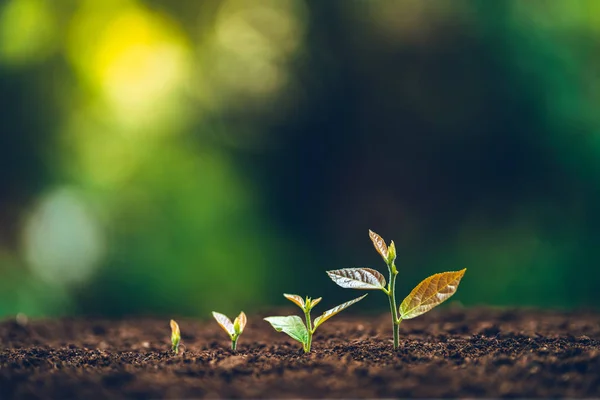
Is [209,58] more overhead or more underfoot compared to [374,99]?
more overhead

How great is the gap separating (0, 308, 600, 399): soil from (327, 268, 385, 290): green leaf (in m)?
0.16

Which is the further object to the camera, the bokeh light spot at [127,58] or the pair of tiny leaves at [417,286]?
the bokeh light spot at [127,58]

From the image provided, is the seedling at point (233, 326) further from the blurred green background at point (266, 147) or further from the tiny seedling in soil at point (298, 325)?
the blurred green background at point (266, 147)

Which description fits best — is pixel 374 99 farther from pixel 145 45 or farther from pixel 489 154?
pixel 145 45

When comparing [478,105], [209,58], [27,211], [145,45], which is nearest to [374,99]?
[478,105]

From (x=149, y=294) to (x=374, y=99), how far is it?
1.96 meters

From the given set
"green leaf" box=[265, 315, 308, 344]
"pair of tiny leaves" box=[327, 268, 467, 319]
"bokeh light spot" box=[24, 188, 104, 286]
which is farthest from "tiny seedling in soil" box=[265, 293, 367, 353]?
"bokeh light spot" box=[24, 188, 104, 286]

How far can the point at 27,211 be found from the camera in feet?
13.5

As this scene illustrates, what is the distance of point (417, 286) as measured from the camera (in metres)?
1.54

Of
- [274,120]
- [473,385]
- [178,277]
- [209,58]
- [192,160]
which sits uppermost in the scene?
[209,58]

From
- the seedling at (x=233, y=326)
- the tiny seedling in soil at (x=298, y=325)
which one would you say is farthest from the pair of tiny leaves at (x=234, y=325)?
the tiny seedling in soil at (x=298, y=325)

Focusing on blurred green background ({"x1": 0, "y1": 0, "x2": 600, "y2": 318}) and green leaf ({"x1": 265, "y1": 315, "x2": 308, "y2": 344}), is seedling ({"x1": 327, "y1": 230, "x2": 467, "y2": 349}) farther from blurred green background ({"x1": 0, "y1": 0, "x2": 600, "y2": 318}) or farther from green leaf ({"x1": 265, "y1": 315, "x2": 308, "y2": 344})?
blurred green background ({"x1": 0, "y1": 0, "x2": 600, "y2": 318})

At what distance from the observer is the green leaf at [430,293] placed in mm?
1532

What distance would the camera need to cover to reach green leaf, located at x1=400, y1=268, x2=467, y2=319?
1.53 metres
